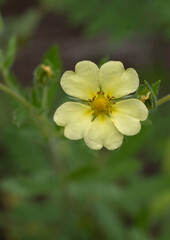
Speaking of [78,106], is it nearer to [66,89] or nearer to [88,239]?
[66,89]

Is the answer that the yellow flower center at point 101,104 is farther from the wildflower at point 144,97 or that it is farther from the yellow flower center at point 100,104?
the wildflower at point 144,97

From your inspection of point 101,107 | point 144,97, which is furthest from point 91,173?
point 144,97

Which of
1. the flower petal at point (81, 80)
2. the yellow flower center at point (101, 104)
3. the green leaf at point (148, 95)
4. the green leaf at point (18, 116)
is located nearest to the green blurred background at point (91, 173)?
the green leaf at point (18, 116)

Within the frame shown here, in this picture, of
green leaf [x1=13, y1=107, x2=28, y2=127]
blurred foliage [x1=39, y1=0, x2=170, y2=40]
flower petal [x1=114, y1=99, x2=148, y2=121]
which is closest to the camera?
flower petal [x1=114, y1=99, x2=148, y2=121]

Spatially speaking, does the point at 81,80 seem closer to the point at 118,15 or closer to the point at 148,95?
the point at 148,95

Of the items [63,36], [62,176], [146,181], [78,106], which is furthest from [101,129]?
[63,36]

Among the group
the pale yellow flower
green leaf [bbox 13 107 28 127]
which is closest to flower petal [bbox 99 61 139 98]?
the pale yellow flower

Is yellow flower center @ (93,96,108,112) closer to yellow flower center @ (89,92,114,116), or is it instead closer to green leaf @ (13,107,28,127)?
yellow flower center @ (89,92,114,116)
